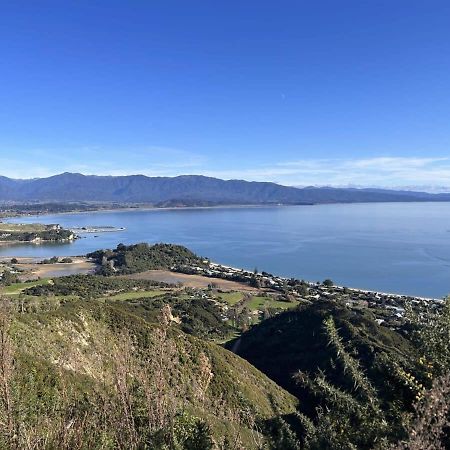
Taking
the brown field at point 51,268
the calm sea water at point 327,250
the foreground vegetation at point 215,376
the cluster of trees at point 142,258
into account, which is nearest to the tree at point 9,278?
the brown field at point 51,268

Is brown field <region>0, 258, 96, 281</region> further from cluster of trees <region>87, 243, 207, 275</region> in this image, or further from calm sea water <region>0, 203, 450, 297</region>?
calm sea water <region>0, 203, 450, 297</region>

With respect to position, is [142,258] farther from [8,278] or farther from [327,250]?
[327,250]

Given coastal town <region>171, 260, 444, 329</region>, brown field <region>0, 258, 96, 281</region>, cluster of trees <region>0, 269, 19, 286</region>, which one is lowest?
coastal town <region>171, 260, 444, 329</region>

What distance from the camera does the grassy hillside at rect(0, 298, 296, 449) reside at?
2.71 metres

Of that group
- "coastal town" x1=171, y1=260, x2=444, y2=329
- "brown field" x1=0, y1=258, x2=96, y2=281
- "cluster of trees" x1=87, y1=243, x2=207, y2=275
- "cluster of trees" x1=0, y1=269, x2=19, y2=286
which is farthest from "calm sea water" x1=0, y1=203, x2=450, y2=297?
"cluster of trees" x1=0, y1=269, x2=19, y2=286

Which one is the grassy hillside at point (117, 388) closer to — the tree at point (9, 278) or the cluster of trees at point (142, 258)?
the tree at point (9, 278)

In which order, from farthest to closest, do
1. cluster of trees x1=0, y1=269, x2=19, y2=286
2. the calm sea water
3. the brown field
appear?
the calm sea water → the brown field → cluster of trees x1=0, y1=269, x2=19, y2=286

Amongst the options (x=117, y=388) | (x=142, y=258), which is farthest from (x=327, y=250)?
(x=117, y=388)

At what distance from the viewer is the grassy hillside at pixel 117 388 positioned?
271 cm

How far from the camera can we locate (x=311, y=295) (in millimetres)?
40281

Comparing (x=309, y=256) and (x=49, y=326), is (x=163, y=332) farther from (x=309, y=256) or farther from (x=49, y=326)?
(x=309, y=256)

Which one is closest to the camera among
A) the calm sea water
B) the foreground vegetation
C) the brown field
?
the foreground vegetation

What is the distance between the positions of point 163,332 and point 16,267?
179ft

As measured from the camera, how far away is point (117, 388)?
2.77 meters
